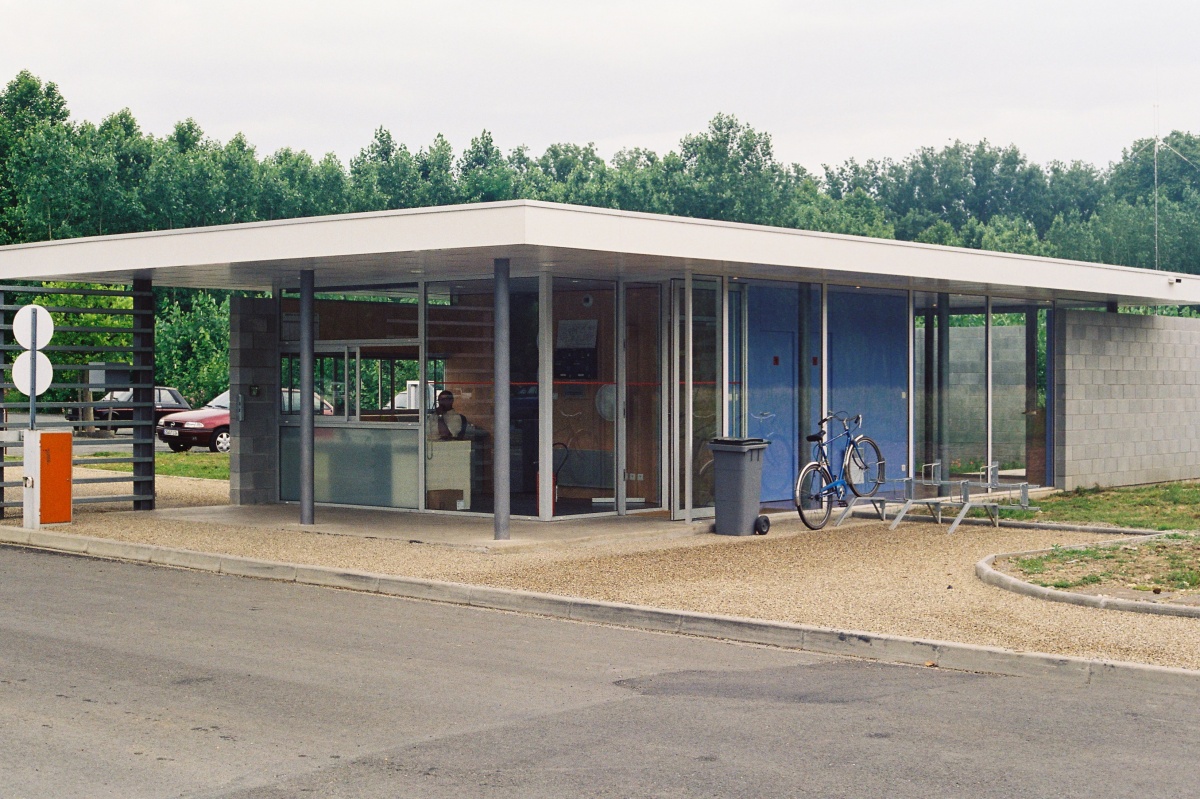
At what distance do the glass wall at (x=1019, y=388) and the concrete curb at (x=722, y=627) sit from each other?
11565 mm

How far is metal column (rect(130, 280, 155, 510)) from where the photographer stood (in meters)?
18.5

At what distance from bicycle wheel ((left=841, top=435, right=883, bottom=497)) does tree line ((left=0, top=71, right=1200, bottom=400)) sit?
22.5 m

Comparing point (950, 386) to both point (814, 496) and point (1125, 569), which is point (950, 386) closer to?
point (814, 496)

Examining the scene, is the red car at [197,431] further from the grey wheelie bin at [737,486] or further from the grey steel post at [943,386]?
the grey wheelie bin at [737,486]

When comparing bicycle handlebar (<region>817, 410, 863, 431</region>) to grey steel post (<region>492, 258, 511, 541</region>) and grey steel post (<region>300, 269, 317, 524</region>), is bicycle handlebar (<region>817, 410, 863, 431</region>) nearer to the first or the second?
grey steel post (<region>492, 258, 511, 541</region>)

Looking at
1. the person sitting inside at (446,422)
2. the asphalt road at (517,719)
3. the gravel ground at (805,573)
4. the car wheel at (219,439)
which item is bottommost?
the asphalt road at (517,719)

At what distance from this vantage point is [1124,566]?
12445mm

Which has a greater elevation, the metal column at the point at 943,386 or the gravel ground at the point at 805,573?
the metal column at the point at 943,386

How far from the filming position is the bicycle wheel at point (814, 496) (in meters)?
16.6

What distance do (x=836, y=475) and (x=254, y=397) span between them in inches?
319

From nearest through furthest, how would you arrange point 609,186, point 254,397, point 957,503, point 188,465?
point 957,503, point 254,397, point 188,465, point 609,186

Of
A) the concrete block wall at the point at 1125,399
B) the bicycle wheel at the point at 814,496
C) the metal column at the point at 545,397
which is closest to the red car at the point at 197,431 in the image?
the metal column at the point at 545,397

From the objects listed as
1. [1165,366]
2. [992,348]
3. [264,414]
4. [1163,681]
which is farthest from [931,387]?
Result: [1163,681]

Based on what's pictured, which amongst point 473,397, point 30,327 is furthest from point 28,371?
point 473,397
